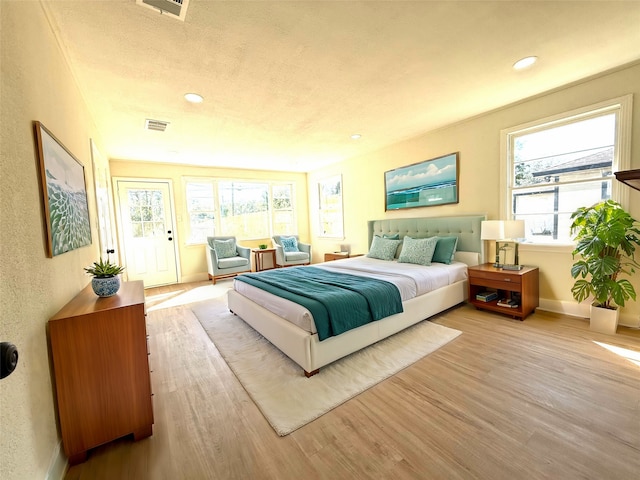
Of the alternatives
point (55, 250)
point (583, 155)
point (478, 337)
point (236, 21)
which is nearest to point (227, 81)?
point (236, 21)

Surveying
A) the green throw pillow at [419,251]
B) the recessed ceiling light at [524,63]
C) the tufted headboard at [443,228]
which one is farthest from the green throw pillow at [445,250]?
the recessed ceiling light at [524,63]

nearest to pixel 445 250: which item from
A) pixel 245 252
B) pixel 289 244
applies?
pixel 289 244

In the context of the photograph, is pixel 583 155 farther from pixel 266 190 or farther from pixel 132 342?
pixel 266 190

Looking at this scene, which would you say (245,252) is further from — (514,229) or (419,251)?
(514,229)

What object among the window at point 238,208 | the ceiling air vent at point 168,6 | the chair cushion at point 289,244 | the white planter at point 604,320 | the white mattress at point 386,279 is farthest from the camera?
the chair cushion at point 289,244

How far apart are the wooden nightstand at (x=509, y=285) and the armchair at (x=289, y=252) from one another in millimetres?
3471

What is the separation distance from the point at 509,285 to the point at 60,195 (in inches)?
159

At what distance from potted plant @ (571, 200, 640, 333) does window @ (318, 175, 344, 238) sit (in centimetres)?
402

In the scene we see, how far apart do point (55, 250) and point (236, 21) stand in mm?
1763

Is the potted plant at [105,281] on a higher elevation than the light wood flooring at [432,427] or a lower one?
higher

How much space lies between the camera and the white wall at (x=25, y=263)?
3.26 ft

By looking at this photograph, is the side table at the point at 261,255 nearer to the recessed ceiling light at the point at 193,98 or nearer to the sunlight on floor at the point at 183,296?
the sunlight on floor at the point at 183,296

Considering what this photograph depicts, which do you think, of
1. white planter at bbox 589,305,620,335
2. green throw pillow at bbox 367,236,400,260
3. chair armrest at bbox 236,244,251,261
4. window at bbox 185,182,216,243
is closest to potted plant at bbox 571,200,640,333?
white planter at bbox 589,305,620,335

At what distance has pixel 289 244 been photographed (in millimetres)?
6082
